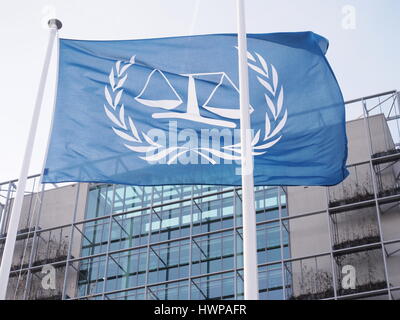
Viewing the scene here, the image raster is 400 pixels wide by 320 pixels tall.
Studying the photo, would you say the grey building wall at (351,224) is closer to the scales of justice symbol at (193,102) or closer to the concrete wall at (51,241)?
the concrete wall at (51,241)

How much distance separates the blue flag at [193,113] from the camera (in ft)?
43.4

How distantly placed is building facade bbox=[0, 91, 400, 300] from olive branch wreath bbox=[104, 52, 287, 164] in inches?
615

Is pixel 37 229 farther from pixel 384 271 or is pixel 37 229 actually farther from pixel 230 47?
pixel 230 47

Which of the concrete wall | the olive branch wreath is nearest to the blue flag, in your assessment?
the olive branch wreath

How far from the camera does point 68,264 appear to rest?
112 ft

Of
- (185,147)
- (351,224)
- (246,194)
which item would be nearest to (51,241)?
(351,224)

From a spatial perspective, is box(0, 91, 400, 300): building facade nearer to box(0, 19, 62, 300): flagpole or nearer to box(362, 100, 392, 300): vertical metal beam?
box(362, 100, 392, 300): vertical metal beam

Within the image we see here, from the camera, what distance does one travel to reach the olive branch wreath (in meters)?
13.3

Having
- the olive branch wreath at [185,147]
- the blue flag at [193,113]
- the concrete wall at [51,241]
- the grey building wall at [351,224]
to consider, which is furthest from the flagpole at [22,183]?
the concrete wall at [51,241]

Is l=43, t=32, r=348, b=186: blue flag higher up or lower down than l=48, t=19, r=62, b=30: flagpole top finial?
lower down

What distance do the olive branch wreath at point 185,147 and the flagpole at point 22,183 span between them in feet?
4.30

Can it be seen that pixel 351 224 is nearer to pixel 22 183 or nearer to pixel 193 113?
pixel 193 113

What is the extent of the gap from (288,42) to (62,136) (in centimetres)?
446
